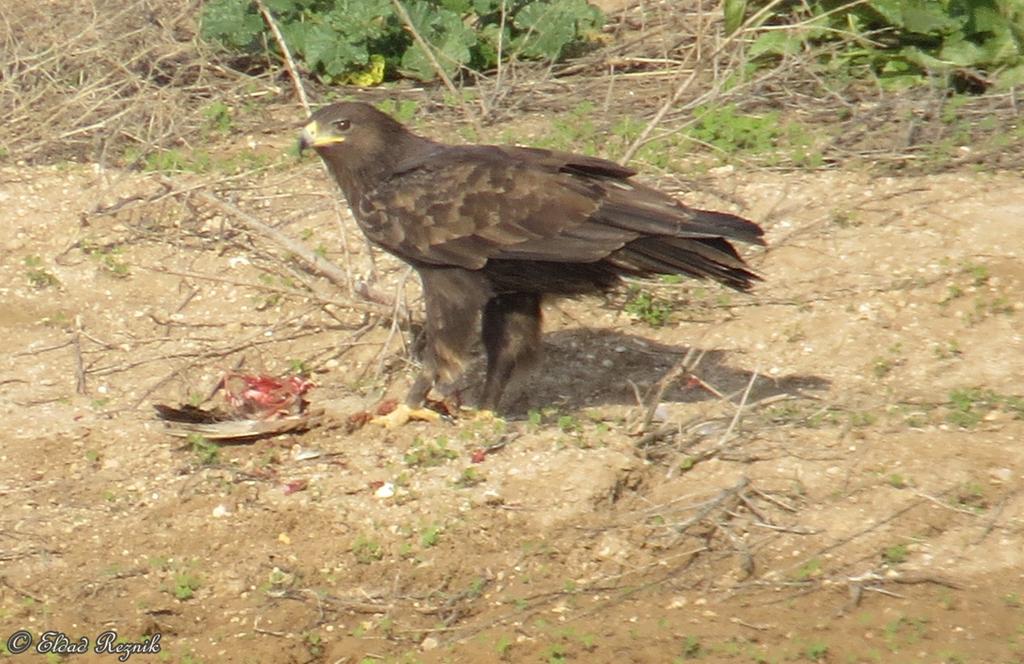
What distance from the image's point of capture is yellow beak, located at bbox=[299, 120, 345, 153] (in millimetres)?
6789

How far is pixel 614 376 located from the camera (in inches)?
280

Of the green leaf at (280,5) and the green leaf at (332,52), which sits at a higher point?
the green leaf at (280,5)

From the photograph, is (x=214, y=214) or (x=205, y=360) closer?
(x=205, y=360)

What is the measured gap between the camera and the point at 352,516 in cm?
586

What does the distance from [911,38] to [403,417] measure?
4.43 m

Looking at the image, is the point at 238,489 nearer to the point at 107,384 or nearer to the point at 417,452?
the point at 417,452

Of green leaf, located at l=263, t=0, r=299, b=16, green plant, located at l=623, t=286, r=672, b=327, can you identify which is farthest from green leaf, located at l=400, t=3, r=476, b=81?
green plant, located at l=623, t=286, r=672, b=327

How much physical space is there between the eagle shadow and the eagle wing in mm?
700

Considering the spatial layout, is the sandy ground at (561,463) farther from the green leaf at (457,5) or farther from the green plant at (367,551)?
the green leaf at (457,5)

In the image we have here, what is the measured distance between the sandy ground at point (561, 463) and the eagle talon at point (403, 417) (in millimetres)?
45

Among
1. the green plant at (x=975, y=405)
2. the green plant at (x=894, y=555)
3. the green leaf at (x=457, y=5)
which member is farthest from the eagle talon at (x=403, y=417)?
the green leaf at (x=457, y=5)

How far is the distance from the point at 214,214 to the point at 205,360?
1.44 m

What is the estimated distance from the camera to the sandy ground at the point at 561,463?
A: 17.7 ft

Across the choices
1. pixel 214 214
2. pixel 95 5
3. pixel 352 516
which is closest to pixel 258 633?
pixel 352 516
